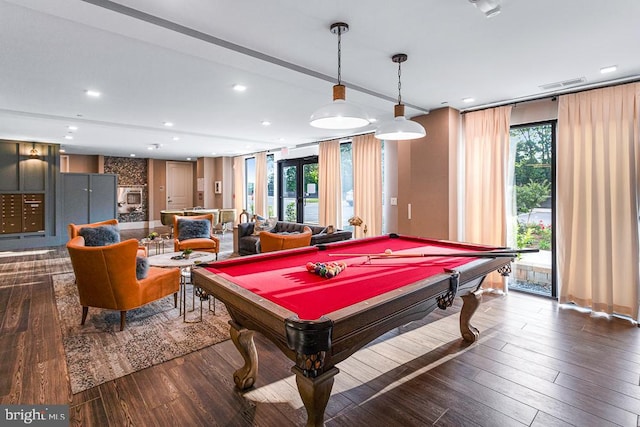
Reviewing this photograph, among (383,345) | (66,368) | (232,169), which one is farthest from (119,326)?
(232,169)

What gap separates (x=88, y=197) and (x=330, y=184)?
23.0 ft

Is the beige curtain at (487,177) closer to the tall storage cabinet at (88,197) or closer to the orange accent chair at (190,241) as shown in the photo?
the orange accent chair at (190,241)

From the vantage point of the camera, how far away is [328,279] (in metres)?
2.15

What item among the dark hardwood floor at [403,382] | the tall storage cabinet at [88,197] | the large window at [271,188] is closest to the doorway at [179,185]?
the tall storage cabinet at [88,197]

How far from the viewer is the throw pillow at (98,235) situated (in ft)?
14.6

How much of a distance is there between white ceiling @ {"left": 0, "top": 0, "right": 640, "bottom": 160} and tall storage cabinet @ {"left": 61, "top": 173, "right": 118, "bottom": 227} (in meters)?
4.50

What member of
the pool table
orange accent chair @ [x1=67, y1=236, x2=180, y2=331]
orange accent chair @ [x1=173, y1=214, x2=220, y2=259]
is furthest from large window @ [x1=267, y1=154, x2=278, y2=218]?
the pool table

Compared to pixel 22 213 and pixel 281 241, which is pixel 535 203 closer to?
pixel 281 241

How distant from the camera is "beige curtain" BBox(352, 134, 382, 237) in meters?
6.14

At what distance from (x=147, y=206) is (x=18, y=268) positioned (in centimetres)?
644

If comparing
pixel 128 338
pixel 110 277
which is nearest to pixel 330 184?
pixel 110 277

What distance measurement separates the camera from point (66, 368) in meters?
2.59

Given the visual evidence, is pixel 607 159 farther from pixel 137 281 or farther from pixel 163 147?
pixel 163 147

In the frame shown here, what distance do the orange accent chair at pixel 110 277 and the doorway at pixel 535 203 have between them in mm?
4665
